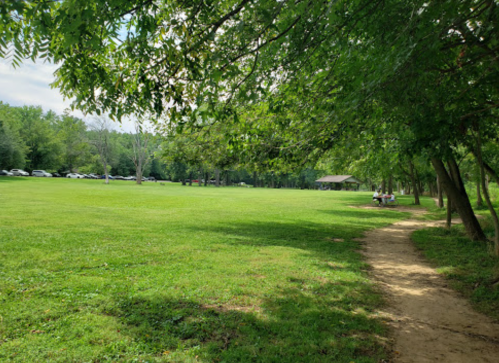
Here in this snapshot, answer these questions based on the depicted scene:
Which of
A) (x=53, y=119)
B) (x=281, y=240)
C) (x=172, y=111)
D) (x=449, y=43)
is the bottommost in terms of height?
(x=281, y=240)

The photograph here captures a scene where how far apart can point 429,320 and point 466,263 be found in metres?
4.33

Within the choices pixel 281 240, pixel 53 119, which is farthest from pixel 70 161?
pixel 281 240

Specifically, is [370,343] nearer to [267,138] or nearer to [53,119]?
[267,138]

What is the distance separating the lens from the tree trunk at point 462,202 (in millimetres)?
11148

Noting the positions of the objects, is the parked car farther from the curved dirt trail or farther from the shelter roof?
the curved dirt trail

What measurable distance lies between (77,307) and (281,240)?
7.94 metres

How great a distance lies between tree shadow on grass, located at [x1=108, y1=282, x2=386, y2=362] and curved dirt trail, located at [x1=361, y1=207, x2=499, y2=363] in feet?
1.37

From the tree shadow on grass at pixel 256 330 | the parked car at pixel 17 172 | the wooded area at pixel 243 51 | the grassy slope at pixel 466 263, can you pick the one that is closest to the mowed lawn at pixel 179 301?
the tree shadow on grass at pixel 256 330

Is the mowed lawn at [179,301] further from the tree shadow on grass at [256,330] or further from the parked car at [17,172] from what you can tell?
the parked car at [17,172]

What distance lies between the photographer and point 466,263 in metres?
8.48

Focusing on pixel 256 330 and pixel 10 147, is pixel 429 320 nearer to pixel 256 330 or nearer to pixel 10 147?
pixel 256 330

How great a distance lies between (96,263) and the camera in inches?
295

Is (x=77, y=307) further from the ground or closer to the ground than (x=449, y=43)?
closer to the ground

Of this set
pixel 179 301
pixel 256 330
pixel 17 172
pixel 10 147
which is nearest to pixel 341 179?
pixel 10 147
